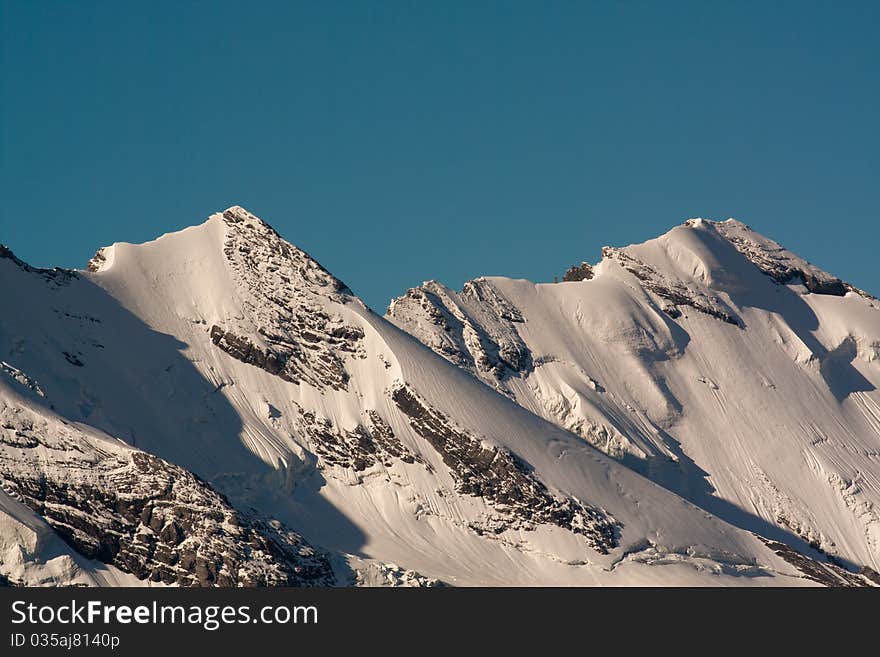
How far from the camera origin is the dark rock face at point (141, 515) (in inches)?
7170

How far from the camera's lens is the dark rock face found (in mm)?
182125

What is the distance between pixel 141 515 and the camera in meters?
186

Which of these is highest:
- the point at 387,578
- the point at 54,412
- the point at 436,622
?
the point at 54,412

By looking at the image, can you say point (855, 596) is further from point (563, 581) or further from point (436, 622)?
point (563, 581)

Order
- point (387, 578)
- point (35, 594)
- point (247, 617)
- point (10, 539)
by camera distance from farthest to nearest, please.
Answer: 1. point (387, 578)
2. point (10, 539)
3. point (35, 594)
4. point (247, 617)

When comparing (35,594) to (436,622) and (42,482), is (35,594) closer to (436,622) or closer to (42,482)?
(436,622)

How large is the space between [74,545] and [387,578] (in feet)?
93.2

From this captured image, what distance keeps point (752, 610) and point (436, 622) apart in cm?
2074

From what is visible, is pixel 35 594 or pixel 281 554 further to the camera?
pixel 281 554

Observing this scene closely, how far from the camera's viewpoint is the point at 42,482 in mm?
186500

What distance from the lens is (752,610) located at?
13275cm

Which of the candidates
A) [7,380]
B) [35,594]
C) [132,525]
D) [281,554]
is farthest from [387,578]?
[35,594]

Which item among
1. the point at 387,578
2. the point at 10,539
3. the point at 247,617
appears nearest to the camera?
the point at 247,617

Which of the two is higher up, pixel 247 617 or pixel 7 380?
pixel 7 380
